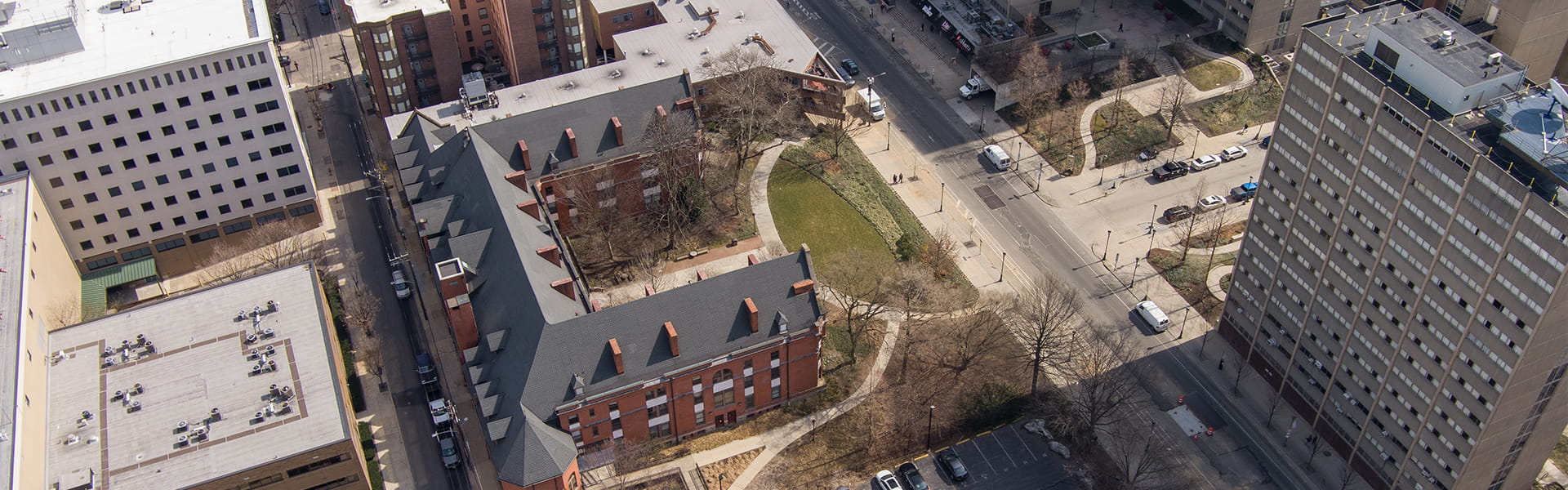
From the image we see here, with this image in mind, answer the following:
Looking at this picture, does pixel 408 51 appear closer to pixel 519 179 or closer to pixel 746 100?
pixel 519 179

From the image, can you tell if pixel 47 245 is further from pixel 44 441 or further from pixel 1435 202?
pixel 1435 202

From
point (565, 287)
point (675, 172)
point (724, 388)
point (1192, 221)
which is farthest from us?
point (1192, 221)

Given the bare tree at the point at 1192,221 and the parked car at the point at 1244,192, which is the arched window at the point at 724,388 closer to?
the bare tree at the point at 1192,221

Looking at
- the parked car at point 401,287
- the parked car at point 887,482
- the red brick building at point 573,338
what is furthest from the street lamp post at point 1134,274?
the parked car at point 401,287

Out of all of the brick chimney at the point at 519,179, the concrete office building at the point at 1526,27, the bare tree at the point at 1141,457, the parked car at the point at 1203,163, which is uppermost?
the concrete office building at the point at 1526,27

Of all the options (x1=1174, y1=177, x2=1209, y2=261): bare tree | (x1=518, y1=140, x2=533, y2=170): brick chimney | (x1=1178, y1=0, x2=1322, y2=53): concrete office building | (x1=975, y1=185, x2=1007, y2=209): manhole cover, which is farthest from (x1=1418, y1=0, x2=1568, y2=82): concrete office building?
(x1=518, y1=140, x2=533, y2=170): brick chimney

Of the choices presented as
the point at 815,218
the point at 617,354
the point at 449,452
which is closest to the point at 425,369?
the point at 449,452
